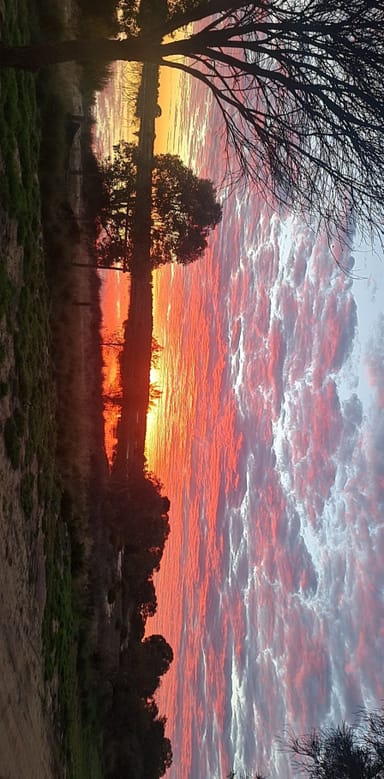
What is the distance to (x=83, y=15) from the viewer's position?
16578 mm

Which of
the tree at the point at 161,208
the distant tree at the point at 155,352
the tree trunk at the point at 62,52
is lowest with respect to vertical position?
the tree trunk at the point at 62,52

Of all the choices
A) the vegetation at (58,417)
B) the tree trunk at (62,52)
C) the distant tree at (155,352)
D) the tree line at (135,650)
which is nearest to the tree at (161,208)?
the vegetation at (58,417)

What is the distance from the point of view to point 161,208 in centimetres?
1984

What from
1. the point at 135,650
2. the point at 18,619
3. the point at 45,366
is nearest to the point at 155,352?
the point at 45,366

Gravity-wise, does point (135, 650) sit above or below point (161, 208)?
below

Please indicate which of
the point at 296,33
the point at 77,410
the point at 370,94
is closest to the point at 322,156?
the point at 370,94

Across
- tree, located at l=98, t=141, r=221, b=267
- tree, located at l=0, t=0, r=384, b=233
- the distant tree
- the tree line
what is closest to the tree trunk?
tree, located at l=0, t=0, r=384, b=233

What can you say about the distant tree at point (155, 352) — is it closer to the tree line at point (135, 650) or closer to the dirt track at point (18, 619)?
the tree line at point (135, 650)

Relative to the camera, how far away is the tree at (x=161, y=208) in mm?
19250

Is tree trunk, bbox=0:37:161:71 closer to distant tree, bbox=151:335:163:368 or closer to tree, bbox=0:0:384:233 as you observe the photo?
tree, bbox=0:0:384:233

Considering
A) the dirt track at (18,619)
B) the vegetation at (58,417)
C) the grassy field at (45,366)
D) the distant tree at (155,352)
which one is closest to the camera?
the dirt track at (18,619)

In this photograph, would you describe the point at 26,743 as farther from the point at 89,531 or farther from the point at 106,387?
the point at 106,387

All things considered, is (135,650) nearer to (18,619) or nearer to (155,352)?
(155,352)

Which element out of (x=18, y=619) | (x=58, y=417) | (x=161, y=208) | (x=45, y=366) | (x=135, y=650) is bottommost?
(x=135, y=650)
